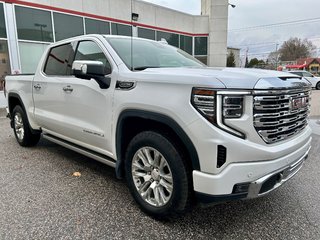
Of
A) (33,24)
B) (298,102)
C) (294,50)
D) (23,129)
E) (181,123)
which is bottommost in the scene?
(23,129)

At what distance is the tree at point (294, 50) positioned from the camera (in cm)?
7725

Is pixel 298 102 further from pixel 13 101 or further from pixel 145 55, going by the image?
pixel 13 101

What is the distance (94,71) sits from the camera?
9.41 feet

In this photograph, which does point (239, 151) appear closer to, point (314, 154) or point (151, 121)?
point (151, 121)

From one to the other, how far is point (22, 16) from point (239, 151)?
12.4 meters

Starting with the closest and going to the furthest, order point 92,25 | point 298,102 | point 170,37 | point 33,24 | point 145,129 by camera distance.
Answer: point 298,102
point 145,129
point 33,24
point 92,25
point 170,37

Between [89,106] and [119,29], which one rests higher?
[119,29]

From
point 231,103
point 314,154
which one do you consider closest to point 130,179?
point 231,103

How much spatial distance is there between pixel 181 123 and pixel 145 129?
0.64 meters

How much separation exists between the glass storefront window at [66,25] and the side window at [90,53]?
1009cm

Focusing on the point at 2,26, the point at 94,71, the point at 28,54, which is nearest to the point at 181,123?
the point at 94,71

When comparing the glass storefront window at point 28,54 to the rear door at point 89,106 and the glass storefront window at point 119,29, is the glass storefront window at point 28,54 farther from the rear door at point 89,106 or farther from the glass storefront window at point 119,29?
the rear door at point 89,106

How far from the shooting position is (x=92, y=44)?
351cm

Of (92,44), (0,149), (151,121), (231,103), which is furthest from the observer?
(0,149)
